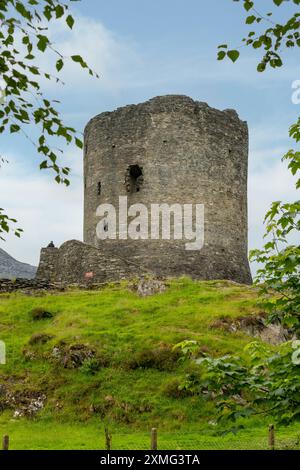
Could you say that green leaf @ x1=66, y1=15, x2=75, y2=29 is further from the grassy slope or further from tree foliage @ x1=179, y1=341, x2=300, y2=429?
the grassy slope

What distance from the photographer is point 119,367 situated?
1870 cm

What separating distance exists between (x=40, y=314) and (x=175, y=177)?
10968mm

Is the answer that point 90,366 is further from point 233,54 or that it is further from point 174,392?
point 233,54

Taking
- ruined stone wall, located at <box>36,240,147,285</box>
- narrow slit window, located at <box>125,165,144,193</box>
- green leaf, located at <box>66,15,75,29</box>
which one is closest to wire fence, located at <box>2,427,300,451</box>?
green leaf, located at <box>66,15,75,29</box>

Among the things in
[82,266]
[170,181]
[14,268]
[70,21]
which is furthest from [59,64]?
[14,268]

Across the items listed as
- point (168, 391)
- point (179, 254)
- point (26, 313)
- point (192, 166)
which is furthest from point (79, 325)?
point (192, 166)

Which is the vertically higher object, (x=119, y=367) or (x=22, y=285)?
(x=22, y=285)

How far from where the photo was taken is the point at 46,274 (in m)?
31.8

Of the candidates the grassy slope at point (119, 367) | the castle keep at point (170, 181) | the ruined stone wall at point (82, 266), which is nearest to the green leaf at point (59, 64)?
the grassy slope at point (119, 367)

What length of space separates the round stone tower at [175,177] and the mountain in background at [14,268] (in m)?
12.0

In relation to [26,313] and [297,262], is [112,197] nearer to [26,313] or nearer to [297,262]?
[26,313]

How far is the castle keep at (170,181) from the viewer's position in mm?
31109

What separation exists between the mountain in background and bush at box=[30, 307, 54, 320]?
1937cm

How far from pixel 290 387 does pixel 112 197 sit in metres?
26.1
